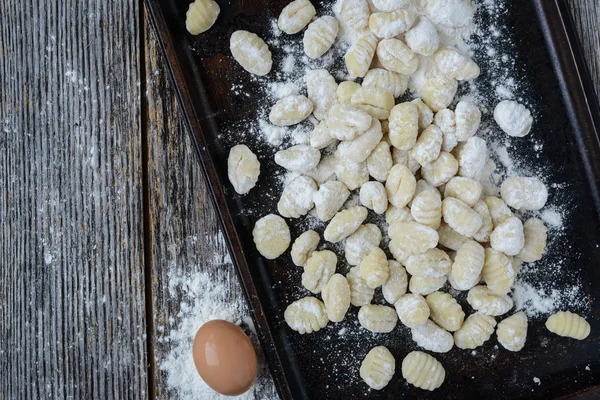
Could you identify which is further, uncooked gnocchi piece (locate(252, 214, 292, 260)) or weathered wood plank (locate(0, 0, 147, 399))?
weathered wood plank (locate(0, 0, 147, 399))

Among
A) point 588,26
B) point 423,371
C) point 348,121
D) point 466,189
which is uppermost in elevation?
point 588,26

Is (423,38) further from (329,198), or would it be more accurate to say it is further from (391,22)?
(329,198)

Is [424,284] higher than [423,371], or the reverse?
[424,284]

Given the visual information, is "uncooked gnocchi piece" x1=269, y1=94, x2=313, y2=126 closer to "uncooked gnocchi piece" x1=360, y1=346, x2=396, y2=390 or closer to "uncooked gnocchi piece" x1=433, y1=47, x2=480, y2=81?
"uncooked gnocchi piece" x1=433, y1=47, x2=480, y2=81

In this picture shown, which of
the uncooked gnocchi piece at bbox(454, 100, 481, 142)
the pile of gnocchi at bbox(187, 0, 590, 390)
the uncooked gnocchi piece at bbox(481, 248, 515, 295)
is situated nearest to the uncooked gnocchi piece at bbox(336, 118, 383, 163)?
the pile of gnocchi at bbox(187, 0, 590, 390)

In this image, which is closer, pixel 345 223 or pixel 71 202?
pixel 345 223

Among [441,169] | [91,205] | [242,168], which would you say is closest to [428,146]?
[441,169]

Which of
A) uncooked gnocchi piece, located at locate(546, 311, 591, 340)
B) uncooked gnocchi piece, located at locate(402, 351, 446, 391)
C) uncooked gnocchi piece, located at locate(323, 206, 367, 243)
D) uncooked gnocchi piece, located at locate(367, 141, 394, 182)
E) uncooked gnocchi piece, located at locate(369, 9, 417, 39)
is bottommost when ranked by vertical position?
uncooked gnocchi piece, located at locate(402, 351, 446, 391)
